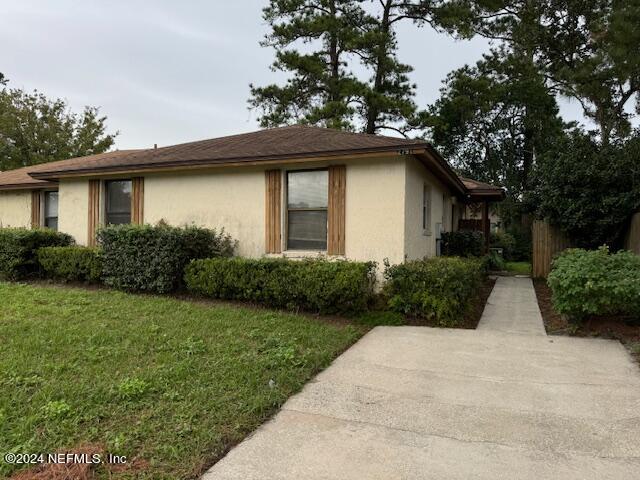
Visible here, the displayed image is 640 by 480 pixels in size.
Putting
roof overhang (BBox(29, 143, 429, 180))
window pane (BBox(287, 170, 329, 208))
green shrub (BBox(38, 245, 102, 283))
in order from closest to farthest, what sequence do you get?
roof overhang (BBox(29, 143, 429, 180)), window pane (BBox(287, 170, 329, 208)), green shrub (BBox(38, 245, 102, 283))

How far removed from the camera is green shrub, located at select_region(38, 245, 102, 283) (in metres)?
8.72

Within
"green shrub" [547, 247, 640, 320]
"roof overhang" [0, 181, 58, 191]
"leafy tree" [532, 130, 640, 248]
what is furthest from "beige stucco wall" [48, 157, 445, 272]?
"leafy tree" [532, 130, 640, 248]

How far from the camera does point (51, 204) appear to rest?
1265cm

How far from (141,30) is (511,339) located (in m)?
12.7

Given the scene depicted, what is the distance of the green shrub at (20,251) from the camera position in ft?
30.9

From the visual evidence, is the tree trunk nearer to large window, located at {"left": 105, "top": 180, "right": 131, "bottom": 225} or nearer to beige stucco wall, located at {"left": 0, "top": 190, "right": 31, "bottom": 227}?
large window, located at {"left": 105, "top": 180, "right": 131, "bottom": 225}

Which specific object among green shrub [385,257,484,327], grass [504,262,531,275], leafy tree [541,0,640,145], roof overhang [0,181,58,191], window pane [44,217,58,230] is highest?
leafy tree [541,0,640,145]

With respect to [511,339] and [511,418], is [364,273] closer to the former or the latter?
[511,339]

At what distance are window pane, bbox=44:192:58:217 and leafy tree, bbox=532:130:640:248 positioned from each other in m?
14.0

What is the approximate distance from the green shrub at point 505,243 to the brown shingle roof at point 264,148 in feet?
42.1

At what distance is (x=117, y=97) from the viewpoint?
762 inches

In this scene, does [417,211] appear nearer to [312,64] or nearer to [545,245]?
[545,245]

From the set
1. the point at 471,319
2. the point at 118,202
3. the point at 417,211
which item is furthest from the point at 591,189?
the point at 118,202

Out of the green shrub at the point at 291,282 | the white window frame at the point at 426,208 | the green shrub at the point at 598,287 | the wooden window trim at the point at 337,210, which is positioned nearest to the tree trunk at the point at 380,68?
the white window frame at the point at 426,208
